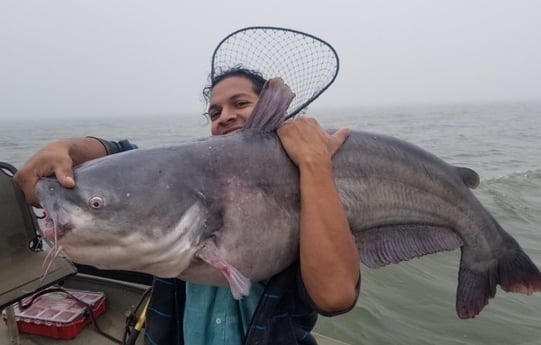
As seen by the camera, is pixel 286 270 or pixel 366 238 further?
pixel 366 238

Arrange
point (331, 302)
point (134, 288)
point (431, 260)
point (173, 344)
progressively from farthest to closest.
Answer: point (431, 260) < point (134, 288) < point (173, 344) < point (331, 302)

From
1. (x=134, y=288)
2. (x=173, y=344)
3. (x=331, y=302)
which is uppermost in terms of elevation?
(x=331, y=302)

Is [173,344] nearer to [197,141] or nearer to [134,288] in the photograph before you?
[197,141]

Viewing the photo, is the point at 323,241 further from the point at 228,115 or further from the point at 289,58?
the point at 289,58

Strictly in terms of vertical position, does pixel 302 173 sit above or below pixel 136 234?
above

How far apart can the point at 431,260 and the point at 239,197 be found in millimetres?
5753

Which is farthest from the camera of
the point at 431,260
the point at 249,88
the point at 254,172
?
the point at 431,260

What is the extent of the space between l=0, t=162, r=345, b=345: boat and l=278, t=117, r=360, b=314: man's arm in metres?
1.16

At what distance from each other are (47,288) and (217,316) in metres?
1.92

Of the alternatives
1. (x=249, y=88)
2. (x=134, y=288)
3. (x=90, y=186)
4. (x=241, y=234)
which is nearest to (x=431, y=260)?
(x=134, y=288)

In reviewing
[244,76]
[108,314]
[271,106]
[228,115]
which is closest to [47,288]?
[108,314]

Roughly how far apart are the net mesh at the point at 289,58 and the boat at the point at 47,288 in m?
1.44

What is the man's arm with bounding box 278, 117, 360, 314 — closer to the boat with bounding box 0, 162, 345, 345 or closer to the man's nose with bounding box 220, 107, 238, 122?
the man's nose with bounding box 220, 107, 238, 122

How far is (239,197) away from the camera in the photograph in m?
1.68
